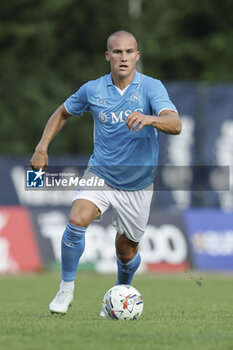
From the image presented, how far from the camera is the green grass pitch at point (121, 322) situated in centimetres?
626

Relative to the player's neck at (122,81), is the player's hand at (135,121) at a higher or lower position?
lower

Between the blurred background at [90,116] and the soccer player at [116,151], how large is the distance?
845 centimetres

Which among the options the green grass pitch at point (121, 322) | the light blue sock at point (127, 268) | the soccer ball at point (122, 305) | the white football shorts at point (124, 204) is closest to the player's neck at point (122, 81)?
the white football shorts at point (124, 204)

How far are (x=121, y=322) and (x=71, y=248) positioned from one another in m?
0.93

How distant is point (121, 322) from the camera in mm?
7668

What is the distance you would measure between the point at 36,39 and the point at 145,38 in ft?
17.8

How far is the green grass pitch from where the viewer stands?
6262 millimetres

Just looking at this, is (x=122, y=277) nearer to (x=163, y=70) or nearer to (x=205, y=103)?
(x=205, y=103)

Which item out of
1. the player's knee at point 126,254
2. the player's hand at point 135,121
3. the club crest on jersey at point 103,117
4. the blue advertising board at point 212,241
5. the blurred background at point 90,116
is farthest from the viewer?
the blue advertising board at point 212,241

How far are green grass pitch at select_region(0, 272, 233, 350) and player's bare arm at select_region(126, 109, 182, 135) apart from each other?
63.9 inches

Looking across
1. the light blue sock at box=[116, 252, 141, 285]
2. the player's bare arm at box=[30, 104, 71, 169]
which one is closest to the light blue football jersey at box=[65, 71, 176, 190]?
the player's bare arm at box=[30, 104, 71, 169]

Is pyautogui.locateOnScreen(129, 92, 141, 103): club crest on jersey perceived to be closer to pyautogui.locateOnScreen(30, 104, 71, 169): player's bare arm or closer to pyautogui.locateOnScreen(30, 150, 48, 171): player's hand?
pyautogui.locateOnScreen(30, 104, 71, 169): player's bare arm

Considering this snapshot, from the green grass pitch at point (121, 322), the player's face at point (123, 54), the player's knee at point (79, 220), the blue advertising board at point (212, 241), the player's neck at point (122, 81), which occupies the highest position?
the player's face at point (123, 54)

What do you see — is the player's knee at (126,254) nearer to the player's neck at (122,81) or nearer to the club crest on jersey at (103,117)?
the club crest on jersey at (103,117)
